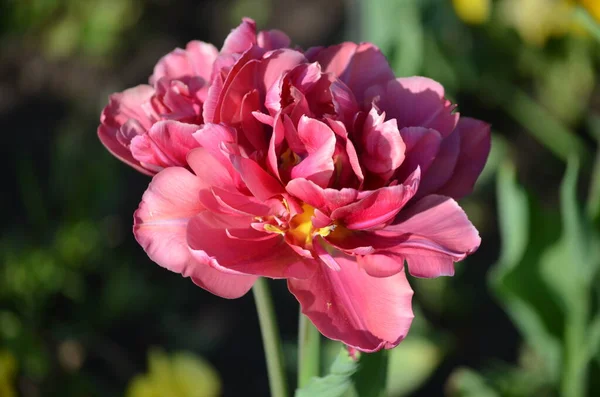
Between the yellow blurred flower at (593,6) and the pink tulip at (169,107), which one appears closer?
the pink tulip at (169,107)

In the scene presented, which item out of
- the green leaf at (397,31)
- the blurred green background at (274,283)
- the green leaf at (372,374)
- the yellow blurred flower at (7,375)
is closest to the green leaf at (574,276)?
the blurred green background at (274,283)

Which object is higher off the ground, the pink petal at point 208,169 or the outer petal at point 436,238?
the pink petal at point 208,169

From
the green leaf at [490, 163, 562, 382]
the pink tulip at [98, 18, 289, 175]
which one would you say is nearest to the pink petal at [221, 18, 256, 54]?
the pink tulip at [98, 18, 289, 175]

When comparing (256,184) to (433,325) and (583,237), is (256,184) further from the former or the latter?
(433,325)

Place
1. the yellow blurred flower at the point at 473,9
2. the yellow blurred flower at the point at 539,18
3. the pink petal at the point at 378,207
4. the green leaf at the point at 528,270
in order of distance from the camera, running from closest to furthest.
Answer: the pink petal at the point at 378,207 < the green leaf at the point at 528,270 < the yellow blurred flower at the point at 473,9 < the yellow blurred flower at the point at 539,18

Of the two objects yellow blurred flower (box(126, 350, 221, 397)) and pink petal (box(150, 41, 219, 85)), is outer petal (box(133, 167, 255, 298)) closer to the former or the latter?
pink petal (box(150, 41, 219, 85))

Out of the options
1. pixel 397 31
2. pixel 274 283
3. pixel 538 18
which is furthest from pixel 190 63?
pixel 538 18

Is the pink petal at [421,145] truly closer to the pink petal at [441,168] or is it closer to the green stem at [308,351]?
the pink petal at [441,168]

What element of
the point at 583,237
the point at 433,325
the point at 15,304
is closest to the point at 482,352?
the point at 433,325
